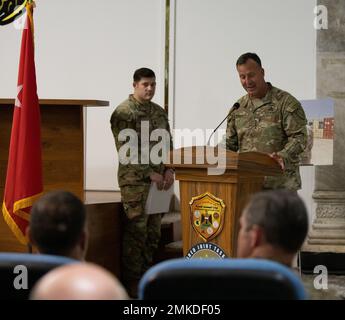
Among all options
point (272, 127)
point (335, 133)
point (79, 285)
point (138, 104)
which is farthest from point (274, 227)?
point (335, 133)

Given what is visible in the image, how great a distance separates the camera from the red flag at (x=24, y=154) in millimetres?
4938

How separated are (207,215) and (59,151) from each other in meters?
1.60

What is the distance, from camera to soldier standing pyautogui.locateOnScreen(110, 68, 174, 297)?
580 cm

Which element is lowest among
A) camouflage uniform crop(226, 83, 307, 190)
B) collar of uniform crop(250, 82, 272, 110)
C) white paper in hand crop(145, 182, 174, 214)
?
white paper in hand crop(145, 182, 174, 214)

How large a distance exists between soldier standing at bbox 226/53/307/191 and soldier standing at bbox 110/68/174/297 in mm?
891

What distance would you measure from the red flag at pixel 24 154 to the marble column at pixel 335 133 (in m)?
2.68

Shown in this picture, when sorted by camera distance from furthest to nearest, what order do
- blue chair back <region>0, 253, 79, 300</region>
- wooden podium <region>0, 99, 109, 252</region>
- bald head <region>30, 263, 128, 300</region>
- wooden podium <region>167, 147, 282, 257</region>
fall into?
wooden podium <region>0, 99, 109, 252</region>
wooden podium <region>167, 147, 282, 257</region>
blue chair back <region>0, 253, 79, 300</region>
bald head <region>30, 263, 128, 300</region>

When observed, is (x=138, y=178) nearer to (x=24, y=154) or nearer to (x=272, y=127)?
(x=24, y=154)

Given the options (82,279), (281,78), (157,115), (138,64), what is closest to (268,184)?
(157,115)

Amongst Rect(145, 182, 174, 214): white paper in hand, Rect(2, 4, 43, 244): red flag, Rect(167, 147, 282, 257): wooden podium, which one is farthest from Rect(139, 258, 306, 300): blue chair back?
Rect(145, 182, 174, 214): white paper in hand

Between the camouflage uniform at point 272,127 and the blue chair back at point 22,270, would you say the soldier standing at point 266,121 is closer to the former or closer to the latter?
the camouflage uniform at point 272,127

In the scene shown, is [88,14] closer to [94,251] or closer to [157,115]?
[157,115]

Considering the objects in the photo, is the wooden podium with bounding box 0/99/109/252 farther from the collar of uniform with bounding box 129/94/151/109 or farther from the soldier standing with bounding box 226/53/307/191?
the soldier standing with bounding box 226/53/307/191
